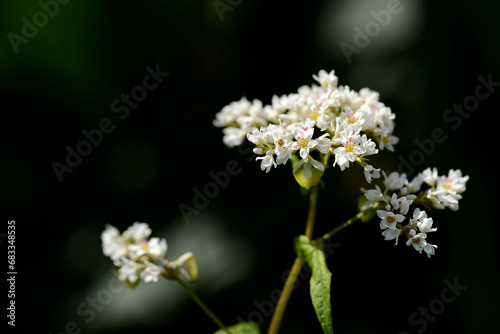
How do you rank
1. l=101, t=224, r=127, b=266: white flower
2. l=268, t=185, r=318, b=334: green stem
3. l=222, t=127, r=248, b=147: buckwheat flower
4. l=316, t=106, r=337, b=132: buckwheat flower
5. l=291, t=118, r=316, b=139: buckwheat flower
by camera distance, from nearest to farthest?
l=291, t=118, r=316, b=139: buckwheat flower < l=316, t=106, r=337, b=132: buckwheat flower < l=268, t=185, r=318, b=334: green stem < l=101, t=224, r=127, b=266: white flower < l=222, t=127, r=248, b=147: buckwheat flower

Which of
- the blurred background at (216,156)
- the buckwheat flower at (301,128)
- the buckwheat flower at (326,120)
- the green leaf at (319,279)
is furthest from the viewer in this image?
the blurred background at (216,156)

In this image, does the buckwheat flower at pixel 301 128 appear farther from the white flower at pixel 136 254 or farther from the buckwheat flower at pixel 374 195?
the white flower at pixel 136 254

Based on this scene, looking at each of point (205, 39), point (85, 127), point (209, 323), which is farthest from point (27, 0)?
point (209, 323)

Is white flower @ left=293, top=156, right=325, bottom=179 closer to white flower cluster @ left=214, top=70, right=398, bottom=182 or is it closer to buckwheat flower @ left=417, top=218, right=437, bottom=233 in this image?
white flower cluster @ left=214, top=70, right=398, bottom=182

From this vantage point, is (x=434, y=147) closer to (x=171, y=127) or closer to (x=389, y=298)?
(x=389, y=298)

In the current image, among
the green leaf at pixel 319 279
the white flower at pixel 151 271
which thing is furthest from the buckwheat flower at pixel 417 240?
the white flower at pixel 151 271

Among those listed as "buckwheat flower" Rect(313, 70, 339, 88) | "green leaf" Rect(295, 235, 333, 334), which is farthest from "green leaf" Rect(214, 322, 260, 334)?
"buckwheat flower" Rect(313, 70, 339, 88)
